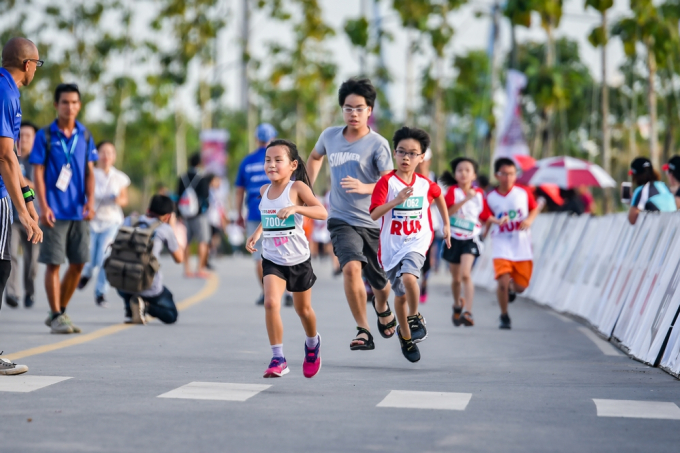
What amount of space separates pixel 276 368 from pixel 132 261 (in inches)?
164

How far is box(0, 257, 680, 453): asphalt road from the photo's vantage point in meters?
5.55

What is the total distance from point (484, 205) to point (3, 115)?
6360mm

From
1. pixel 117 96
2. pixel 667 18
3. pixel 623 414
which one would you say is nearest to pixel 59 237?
pixel 623 414

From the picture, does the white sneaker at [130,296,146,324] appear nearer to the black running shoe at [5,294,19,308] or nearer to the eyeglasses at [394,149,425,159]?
the black running shoe at [5,294,19,308]

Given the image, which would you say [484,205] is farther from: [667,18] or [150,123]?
[150,123]

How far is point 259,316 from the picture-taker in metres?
13.2

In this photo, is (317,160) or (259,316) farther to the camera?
(259,316)

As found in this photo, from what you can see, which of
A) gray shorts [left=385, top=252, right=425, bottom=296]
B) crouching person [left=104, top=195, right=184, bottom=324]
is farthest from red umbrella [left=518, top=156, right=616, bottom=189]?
gray shorts [left=385, top=252, right=425, bottom=296]

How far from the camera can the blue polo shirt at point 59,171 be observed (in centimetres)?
1068

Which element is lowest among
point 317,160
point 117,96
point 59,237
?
point 59,237

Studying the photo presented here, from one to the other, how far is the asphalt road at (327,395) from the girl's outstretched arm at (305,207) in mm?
1054

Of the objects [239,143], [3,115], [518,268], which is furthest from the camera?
[239,143]

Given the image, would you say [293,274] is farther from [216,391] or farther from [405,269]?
[405,269]

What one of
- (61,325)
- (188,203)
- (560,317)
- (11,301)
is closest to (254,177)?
(11,301)
